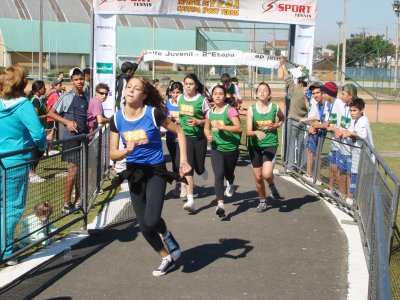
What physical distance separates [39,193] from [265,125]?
3669 mm

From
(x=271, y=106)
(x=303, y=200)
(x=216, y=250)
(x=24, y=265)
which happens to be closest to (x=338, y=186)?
(x=303, y=200)

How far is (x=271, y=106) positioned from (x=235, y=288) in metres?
4.02

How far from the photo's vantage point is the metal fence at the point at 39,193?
19.2 ft

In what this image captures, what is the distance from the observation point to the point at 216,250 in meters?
6.98

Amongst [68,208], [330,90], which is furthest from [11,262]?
[330,90]

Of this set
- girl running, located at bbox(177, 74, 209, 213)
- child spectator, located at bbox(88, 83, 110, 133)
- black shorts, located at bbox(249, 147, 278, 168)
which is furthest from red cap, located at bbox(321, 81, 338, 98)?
child spectator, located at bbox(88, 83, 110, 133)

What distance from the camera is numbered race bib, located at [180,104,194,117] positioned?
9.43 meters

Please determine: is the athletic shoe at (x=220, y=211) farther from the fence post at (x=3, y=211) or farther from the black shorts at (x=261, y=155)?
the fence post at (x=3, y=211)

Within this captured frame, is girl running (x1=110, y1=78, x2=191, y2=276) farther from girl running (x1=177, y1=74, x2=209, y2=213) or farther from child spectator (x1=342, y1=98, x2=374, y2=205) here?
child spectator (x1=342, y1=98, x2=374, y2=205)

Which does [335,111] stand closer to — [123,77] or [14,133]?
[123,77]

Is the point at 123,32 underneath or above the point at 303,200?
above

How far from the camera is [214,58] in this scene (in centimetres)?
1441

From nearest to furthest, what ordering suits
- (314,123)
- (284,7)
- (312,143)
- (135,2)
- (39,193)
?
(39,193), (314,123), (312,143), (135,2), (284,7)

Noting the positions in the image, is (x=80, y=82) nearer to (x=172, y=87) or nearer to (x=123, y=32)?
(x=172, y=87)
